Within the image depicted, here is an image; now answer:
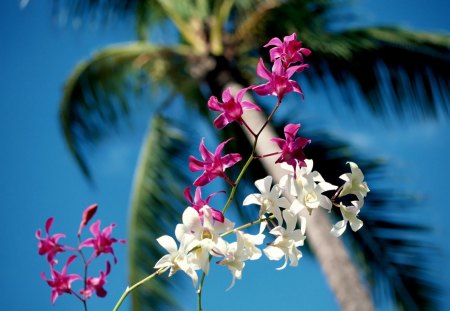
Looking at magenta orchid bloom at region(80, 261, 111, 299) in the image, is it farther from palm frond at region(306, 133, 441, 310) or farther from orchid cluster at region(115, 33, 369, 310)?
palm frond at region(306, 133, 441, 310)

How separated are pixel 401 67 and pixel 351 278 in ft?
5.73

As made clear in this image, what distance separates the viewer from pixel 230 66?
3.59 meters

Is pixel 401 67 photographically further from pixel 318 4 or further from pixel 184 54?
pixel 184 54

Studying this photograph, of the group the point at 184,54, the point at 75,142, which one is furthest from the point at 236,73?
the point at 75,142

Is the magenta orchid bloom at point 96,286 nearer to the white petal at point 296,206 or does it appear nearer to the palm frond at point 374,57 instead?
the white petal at point 296,206

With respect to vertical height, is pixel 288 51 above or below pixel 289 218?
above

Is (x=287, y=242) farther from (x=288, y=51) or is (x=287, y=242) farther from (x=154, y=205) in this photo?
(x=154, y=205)

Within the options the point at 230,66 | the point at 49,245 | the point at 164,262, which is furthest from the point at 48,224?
the point at 230,66

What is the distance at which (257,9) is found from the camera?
3770 mm

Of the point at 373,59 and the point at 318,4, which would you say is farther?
the point at 318,4

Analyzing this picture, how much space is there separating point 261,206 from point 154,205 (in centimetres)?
333

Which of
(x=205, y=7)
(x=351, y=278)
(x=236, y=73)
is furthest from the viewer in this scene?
(x=205, y=7)

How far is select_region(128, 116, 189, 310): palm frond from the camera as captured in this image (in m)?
3.53

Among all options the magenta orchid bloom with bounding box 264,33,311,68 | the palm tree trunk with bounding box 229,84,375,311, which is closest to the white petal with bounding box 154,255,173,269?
the magenta orchid bloom with bounding box 264,33,311,68
